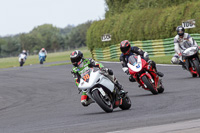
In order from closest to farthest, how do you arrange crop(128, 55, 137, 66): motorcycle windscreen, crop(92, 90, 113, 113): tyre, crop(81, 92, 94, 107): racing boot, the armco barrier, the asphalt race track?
the asphalt race track → crop(92, 90, 113, 113): tyre → crop(81, 92, 94, 107): racing boot → crop(128, 55, 137, 66): motorcycle windscreen → the armco barrier

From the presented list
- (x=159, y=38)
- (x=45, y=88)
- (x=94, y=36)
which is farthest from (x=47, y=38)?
(x=45, y=88)

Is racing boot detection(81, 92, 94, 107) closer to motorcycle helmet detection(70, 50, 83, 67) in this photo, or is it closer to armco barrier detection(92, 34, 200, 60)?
motorcycle helmet detection(70, 50, 83, 67)

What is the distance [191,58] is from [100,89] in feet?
20.6

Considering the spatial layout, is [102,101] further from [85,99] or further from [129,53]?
[129,53]

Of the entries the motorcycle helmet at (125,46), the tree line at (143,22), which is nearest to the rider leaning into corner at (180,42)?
the motorcycle helmet at (125,46)

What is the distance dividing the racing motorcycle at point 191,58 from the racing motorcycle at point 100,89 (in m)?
5.46

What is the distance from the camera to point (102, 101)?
8.82 metres

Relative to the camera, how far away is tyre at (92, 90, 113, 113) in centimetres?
874

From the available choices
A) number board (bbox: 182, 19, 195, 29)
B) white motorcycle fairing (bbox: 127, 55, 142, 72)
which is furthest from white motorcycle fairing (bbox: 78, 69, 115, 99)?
number board (bbox: 182, 19, 195, 29)

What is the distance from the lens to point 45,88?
18.0 metres

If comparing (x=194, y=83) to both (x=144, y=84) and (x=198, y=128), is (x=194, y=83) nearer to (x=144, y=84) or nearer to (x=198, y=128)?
(x=144, y=84)

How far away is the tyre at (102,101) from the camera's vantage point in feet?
28.7

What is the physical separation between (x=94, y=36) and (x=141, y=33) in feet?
28.4

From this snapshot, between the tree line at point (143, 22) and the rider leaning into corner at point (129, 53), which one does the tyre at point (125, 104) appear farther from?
the tree line at point (143, 22)
